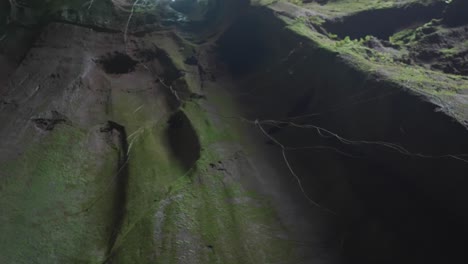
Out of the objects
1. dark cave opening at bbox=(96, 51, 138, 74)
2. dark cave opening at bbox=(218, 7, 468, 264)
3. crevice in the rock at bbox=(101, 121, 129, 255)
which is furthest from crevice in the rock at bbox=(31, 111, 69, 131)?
dark cave opening at bbox=(218, 7, 468, 264)

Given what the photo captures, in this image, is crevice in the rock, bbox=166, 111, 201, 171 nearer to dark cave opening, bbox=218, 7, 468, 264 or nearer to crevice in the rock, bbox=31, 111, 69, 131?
dark cave opening, bbox=218, 7, 468, 264

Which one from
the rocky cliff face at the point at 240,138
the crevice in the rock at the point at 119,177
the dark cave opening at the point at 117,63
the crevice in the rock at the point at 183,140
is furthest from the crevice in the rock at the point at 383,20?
the crevice in the rock at the point at 119,177

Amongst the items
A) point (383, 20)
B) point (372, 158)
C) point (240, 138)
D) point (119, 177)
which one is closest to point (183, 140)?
point (240, 138)

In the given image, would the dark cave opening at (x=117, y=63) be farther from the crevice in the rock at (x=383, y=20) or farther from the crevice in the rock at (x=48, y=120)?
the crevice in the rock at (x=383, y=20)

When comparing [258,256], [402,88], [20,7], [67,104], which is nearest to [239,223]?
[258,256]

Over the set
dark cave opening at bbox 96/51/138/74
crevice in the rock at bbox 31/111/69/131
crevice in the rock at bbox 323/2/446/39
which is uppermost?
crevice in the rock at bbox 323/2/446/39

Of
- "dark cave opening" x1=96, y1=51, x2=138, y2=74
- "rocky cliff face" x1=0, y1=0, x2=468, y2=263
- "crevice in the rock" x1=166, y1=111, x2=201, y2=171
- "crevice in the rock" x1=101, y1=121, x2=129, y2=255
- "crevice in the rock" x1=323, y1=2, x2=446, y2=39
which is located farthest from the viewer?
"dark cave opening" x1=96, y1=51, x2=138, y2=74
